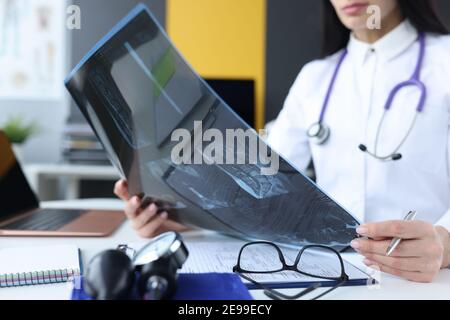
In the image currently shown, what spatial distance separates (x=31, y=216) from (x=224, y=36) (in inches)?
62.0

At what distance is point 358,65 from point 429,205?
351 millimetres

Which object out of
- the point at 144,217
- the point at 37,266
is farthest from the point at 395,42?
the point at 37,266

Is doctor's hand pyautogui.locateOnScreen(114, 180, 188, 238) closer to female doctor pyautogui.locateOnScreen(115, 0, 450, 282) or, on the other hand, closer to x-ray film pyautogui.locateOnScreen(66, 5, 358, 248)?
female doctor pyautogui.locateOnScreen(115, 0, 450, 282)

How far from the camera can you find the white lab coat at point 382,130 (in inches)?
32.6

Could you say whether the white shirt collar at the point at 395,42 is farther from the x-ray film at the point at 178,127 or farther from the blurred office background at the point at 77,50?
the blurred office background at the point at 77,50

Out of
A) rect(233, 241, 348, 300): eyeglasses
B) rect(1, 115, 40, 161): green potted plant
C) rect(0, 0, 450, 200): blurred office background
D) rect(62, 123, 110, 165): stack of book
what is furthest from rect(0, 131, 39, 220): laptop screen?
rect(1, 115, 40, 161): green potted plant

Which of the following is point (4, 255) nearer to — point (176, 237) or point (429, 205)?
point (176, 237)

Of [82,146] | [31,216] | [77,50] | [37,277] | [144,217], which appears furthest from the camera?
[82,146]

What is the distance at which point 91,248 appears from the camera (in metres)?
0.62

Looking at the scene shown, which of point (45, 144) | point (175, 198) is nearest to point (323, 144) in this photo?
point (175, 198)

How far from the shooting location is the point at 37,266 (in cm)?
46

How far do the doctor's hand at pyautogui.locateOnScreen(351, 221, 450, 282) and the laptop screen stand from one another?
69 cm

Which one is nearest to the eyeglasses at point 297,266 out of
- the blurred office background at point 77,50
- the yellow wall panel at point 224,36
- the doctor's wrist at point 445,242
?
the doctor's wrist at point 445,242

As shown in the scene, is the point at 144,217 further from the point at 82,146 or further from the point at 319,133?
the point at 82,146
